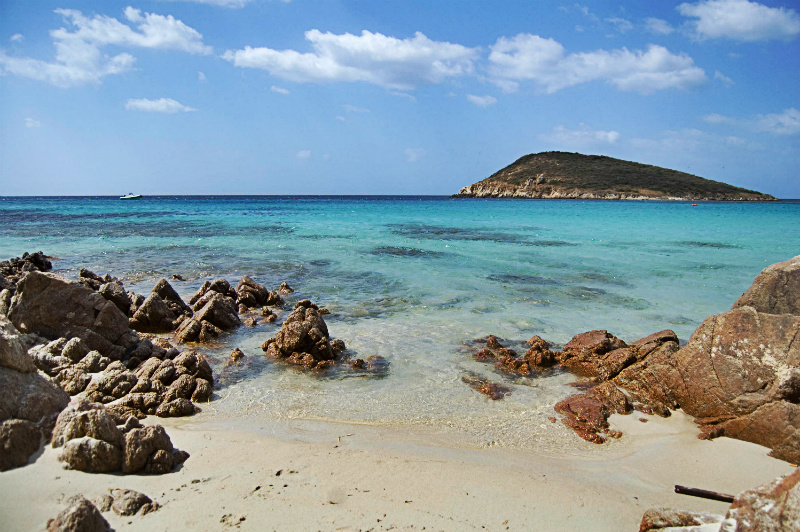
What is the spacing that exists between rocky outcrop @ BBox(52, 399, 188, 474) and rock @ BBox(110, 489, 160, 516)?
48cm

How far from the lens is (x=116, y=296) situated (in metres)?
9.62

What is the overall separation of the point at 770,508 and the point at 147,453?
495 cm

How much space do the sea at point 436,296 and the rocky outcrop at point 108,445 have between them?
1341 millimetres

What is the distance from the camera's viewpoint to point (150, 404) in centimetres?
600

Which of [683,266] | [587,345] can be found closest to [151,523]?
[587,345]

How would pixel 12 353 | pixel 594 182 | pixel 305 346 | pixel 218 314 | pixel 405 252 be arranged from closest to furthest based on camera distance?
pixel 12 353, pixel 305 346, pixel 218 314, pixel 405 252, pixel 594 182

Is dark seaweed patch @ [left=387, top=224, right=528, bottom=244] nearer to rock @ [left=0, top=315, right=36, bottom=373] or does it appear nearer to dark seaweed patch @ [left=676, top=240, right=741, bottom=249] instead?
dark seaweed patch @ [left=676, top=240, right=741, bottom=249]

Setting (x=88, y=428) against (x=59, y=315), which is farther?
(x=59, y=315)

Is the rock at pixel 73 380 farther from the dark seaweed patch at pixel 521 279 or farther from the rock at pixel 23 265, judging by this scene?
the dark seaweed patch at pixel 521 279

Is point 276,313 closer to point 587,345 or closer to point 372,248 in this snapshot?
point 587,345

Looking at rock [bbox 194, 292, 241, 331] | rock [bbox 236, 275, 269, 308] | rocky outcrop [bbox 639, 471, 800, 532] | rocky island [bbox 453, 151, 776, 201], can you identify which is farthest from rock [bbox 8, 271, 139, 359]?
rocky island [bbox 453, 151, 776, 201]

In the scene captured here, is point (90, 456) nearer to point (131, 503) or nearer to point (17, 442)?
point (17, 442)

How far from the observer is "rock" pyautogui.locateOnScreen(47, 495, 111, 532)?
3.41m

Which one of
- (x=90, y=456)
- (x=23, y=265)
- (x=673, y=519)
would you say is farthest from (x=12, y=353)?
(x=23, y=265)
